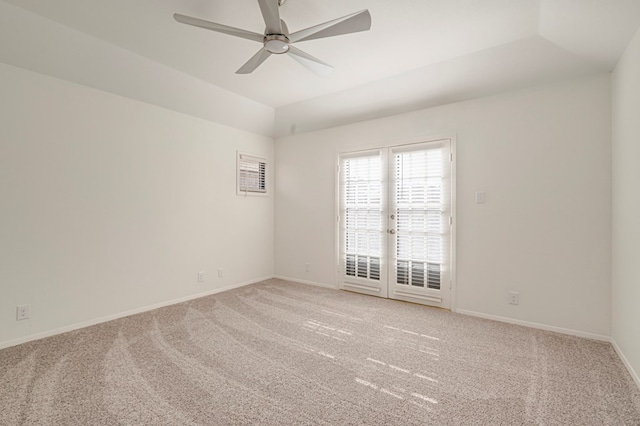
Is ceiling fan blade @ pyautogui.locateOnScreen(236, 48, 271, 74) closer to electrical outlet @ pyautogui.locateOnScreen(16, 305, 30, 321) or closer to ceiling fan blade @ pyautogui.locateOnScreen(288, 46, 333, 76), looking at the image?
ceiling fan blade @ pyautogui.locateOnScreen(288, 46, 333, 76)

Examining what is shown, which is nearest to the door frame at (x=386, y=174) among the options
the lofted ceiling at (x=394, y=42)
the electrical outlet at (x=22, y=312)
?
the lofted ceiling at (x=394, y=42)

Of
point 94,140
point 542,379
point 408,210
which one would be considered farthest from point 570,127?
point 94,140

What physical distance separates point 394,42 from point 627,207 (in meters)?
2.45

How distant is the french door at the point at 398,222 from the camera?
12.2 feet

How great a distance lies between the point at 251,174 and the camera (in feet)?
16.4

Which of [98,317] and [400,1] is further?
[98,317]

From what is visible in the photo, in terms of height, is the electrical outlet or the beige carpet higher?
the electrical outlet

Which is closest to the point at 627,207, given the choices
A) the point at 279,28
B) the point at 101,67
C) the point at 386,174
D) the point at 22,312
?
the point at 386,174

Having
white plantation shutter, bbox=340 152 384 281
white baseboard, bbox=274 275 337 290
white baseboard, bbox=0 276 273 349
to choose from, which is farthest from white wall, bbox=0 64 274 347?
white plantation shutter, bbox=340 152 384 281

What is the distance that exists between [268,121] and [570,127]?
4018mm

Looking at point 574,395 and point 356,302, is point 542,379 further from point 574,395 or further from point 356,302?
point 356,302

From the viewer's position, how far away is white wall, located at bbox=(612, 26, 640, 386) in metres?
2.15

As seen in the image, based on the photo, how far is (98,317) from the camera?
10.5 ft

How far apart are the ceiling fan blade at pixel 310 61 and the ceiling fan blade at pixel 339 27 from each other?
207 millimetres
